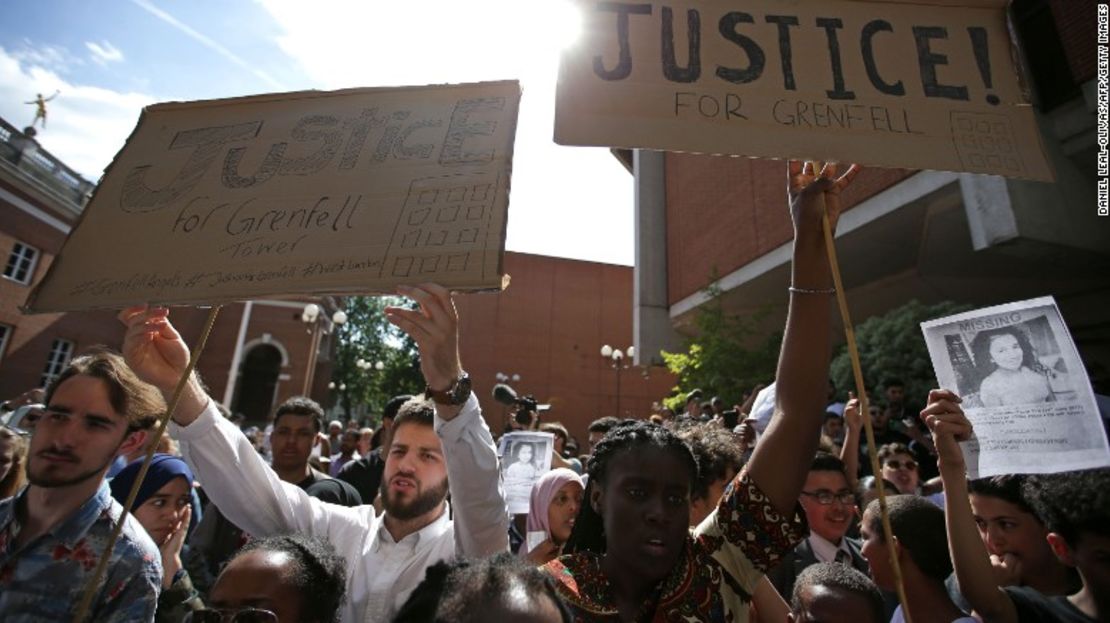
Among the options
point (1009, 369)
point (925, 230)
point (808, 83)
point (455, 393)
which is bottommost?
point (455, 393)

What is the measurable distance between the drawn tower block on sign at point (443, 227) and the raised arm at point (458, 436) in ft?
0.28

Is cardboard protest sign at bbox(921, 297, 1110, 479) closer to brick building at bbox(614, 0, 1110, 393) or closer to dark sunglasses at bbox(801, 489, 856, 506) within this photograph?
dark sunglasses at bbox(801, 489, 856, 506)

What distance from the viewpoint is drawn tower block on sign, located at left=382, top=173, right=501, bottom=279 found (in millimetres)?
1717

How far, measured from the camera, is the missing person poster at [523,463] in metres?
4.05

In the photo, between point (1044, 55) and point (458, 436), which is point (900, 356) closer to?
point (1044, 55)

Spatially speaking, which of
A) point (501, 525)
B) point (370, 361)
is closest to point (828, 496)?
point (501, 525)

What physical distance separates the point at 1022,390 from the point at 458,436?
198 cm

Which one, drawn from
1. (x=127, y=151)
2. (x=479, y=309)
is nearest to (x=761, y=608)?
(x=127, y=151)

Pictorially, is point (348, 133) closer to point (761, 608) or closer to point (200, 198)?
point (200, 198)

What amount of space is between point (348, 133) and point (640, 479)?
150cm

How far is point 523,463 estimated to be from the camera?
4301 mm

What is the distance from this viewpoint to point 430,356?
69.9 inches

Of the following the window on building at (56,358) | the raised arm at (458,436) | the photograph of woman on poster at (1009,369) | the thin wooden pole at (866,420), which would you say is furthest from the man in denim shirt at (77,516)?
the window on building at (56,358)

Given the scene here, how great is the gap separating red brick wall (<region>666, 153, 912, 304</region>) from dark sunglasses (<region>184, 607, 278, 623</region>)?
1191 cm
